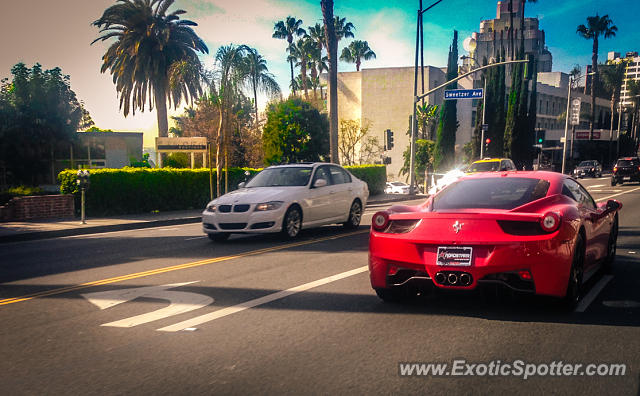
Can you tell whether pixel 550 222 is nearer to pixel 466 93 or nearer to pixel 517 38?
pixel 466 93

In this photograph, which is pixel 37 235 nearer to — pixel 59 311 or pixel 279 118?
pixel 59 311

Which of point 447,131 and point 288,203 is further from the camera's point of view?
point 447,131

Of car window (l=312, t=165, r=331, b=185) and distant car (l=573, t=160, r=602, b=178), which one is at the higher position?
car window (l=312, t=165, r=331, b=185)

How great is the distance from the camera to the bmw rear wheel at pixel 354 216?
577 inches

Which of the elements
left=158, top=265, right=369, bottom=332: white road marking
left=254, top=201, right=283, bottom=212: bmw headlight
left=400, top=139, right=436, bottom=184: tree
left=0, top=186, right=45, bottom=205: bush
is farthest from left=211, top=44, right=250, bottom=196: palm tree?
left=400, top=139, right=436, bottom=184: tree

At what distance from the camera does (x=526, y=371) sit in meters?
4.26

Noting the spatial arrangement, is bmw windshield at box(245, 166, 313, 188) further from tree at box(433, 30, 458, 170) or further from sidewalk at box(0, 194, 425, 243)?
tree at box(433, 30, 458, 170)

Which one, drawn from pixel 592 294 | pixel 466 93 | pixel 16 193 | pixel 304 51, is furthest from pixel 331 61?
pixel 304 51

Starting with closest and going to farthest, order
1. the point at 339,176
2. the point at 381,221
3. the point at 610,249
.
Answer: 1. the point at 381,221
2. the point at 610,249
3. the point at 339,176

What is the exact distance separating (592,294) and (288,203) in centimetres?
687

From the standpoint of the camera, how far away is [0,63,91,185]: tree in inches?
1517

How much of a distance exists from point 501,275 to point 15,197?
17816 mm

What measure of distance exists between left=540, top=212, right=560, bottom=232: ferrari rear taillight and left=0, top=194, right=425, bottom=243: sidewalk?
13.0 meters

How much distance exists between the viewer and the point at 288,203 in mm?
12523
